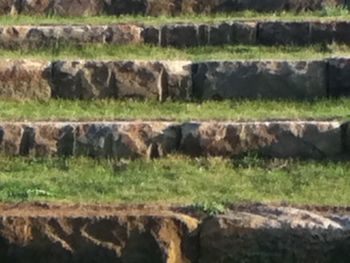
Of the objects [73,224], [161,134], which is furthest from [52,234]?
[161,134]

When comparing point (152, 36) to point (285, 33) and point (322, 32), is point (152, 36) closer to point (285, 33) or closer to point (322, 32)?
point (285, 33)

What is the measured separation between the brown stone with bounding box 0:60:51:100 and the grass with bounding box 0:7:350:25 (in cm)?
172

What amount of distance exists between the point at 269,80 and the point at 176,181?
2.03m

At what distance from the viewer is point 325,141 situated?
24.7 feet

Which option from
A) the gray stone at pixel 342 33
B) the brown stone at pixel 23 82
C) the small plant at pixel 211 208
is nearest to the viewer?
the small plant at pixel 211 208

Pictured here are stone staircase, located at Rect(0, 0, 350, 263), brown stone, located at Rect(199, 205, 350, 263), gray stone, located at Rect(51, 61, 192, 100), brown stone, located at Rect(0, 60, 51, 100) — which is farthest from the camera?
brown stone, located at Rect(0, 60, 51, 100)

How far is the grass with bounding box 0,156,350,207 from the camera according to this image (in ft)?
21.5

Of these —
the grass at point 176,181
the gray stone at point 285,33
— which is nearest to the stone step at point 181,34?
the gray stone at point 285,33

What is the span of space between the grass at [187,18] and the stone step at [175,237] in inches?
195

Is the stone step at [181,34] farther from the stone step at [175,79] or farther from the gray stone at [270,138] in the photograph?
the gray stone at [270,138]

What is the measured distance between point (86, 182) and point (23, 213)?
1090mm

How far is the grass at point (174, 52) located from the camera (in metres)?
9.58

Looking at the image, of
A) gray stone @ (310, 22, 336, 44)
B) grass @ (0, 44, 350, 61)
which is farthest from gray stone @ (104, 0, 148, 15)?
gray stone @ (310, 22, 336, 44)

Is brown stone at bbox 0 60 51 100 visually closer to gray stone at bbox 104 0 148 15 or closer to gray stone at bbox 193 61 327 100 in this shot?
gray stone at bbox 193 61 327 100
